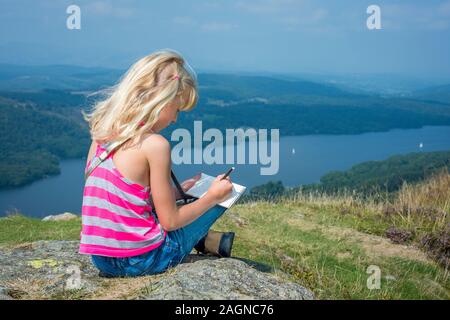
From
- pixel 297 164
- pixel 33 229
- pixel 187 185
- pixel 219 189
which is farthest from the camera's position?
pixel 297 164

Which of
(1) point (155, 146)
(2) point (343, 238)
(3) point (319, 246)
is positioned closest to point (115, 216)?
(1) point (155, 146)

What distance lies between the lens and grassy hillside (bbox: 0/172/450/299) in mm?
5746

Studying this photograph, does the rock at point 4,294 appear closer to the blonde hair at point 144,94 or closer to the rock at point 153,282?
the rock at point 153,282

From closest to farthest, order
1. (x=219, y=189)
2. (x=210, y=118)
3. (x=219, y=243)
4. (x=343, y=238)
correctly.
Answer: (x=219, y=189)
(x=219, y=243)
(x=343, y=238)
(x=210, y=118)

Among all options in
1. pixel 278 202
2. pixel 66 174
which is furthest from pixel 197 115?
pixel 278 202

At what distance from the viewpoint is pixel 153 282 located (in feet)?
12.8

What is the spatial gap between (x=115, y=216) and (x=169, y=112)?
852 millimetres

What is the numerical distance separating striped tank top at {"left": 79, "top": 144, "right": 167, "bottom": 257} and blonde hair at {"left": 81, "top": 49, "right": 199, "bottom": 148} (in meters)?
0.23

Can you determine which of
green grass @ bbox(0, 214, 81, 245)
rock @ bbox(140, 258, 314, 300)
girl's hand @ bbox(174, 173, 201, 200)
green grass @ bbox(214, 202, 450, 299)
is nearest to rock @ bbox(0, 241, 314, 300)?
rock @ bbox(140, 258, 314, 300)

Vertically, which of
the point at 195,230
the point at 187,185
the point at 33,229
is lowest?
the point at 33,229

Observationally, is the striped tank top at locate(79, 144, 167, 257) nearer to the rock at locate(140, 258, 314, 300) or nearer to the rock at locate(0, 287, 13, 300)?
the rock at locate(140, 258, 314, 300)

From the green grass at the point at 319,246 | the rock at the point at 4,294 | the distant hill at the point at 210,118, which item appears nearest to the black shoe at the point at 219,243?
the green grass at the point at 319,246

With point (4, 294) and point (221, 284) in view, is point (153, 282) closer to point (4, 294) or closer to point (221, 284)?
point (221, 284)
